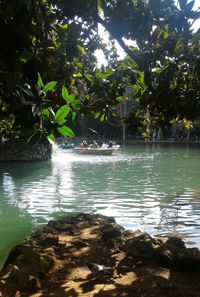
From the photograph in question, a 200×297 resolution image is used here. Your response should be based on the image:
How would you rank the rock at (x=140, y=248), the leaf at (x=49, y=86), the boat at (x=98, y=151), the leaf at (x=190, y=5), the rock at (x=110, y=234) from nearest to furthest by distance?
the leaf at (x=49, y=86) → the leaf at (x=190, y=5) → the rock at (x=140, y=248) → the rock at (x=110, y=234) → the boat at (x=98, y=151)

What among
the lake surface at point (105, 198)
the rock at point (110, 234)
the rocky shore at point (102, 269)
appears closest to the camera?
the rocky shore at point (102, 269)

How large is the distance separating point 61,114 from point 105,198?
10836 mm

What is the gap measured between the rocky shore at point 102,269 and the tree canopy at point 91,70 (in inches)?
65.2

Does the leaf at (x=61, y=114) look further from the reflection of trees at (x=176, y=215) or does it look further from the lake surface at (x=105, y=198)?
the reflection of trees at (x=176, y=215)

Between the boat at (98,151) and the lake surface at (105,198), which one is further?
the boat at (98,151)

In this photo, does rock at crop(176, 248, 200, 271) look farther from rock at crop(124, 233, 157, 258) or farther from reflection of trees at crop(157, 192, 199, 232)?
reflection of trees at crop(157, 192, 199, 232)

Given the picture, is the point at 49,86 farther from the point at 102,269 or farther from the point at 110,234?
the point at 110,234

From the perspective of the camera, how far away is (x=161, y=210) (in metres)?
11.4

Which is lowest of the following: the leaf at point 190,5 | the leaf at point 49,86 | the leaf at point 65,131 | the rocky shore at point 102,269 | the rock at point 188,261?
the rocky shore at point 102,269

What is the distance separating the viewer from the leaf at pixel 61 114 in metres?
2.68

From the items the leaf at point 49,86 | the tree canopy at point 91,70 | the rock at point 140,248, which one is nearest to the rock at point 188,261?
the rock at point 140,248

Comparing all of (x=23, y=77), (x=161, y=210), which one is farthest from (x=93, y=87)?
(x=161, y=210)

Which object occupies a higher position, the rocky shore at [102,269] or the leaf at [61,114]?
the leaf at [61,114]

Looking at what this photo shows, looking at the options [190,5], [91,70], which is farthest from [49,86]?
[91,70]
